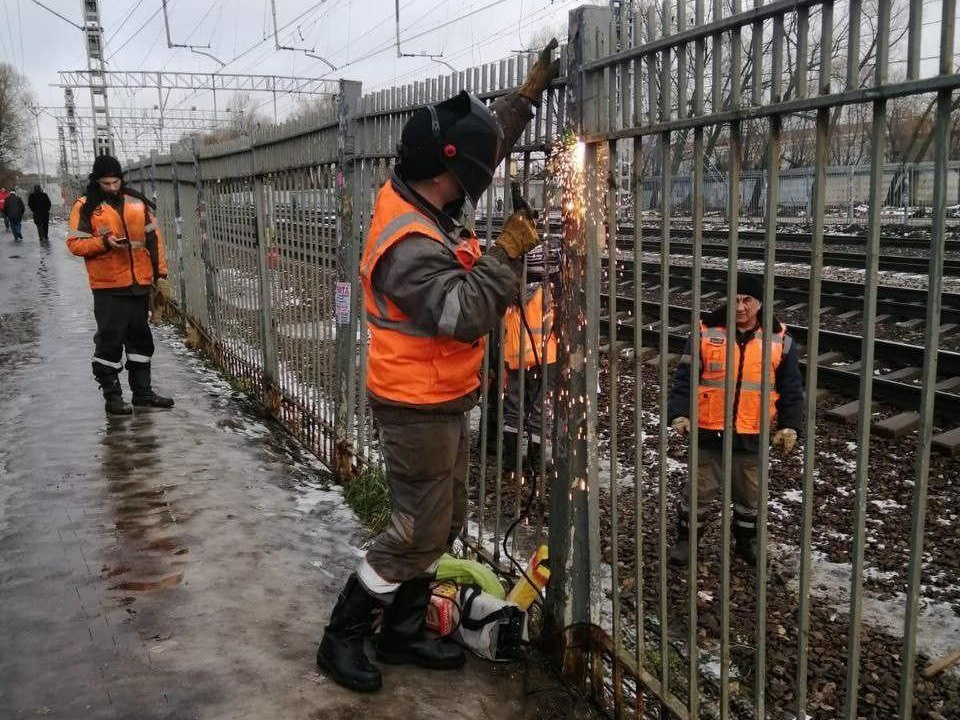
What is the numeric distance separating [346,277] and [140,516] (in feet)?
6.06

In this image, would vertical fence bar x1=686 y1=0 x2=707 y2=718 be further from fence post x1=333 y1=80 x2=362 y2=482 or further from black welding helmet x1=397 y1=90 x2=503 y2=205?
fence post x1=333 y1=80 x2=362 y2=482

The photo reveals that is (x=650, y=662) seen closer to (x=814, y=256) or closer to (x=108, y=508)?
(x=814, y=256)

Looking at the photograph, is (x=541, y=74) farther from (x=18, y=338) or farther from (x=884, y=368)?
(x=18, y=338)

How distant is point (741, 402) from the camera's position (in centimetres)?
448

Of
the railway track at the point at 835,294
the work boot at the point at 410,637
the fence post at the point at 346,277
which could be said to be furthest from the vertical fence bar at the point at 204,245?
the work boot at the point at 410,637

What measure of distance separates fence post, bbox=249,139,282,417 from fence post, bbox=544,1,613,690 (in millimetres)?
4128

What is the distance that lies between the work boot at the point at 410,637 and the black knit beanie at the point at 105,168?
491 centimetres

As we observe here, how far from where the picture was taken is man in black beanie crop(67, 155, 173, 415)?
21.7 feet

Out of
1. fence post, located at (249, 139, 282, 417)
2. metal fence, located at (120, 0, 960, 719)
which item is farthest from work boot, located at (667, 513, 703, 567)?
fence post, located at (249, 139, 282, 417)

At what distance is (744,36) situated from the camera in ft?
7.51

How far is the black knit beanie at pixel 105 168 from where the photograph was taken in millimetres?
6582

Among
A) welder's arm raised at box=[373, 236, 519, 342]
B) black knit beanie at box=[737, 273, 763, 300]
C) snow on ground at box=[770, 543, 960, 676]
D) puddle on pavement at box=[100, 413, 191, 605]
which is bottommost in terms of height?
snow on ground at box=[770, 543, 960, 676]

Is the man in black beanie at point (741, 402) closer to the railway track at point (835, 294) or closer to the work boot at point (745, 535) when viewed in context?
the work boot at point (745, 535)

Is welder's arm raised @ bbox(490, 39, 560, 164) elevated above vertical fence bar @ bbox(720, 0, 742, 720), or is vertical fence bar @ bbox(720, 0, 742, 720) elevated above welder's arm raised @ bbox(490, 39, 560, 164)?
welder's arm raised @ bbox(490, 39, 560, 164)
